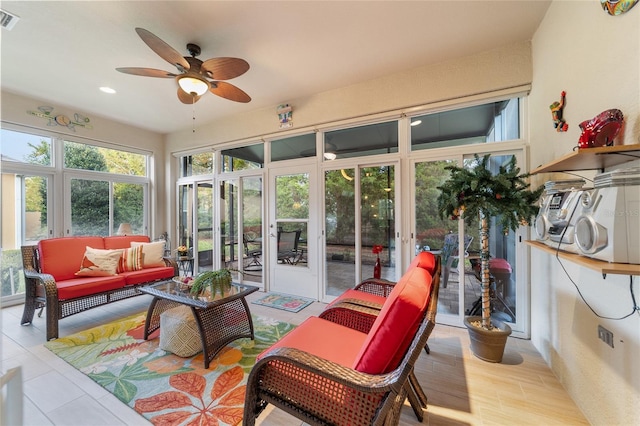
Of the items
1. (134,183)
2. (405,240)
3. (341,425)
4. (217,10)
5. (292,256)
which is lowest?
(341,425)

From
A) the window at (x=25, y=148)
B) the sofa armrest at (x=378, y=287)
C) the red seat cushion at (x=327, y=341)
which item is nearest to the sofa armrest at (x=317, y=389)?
the red seat cushion at (x=327, y=341)

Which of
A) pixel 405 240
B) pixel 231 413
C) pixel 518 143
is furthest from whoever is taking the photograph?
pixel 405 240

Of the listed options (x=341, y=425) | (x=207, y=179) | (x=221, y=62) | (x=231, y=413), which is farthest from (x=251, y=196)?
(x=341, y=425)

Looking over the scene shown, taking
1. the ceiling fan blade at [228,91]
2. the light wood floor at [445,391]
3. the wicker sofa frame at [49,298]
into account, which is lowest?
the light wood floor at [445,391]

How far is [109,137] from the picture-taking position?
4645 mm

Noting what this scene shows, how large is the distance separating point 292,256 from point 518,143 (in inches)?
125

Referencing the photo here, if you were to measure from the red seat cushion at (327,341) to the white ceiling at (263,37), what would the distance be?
101 inches

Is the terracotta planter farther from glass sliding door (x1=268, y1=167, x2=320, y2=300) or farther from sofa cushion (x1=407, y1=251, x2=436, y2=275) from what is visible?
glass sliding door (x1=268, y1=167, x2=320, y2=300)

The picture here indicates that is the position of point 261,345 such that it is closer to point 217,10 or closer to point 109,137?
point 217,10

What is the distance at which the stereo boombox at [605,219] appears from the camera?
45.0 inches

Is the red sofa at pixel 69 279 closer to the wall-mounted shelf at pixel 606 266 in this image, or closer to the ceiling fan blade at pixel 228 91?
the ceiling fan blade at pixel 228 91

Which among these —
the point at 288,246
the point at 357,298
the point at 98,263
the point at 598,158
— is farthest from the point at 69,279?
the point at 598,158

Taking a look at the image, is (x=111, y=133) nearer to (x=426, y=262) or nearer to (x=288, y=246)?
(x=288, y=246)

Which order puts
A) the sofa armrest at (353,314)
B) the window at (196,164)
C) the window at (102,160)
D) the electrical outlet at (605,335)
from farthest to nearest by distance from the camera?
the window at (196,164) → the window at (102,160) → the sofa armrest at (353,314) → the electrical outlet at (605,335)
